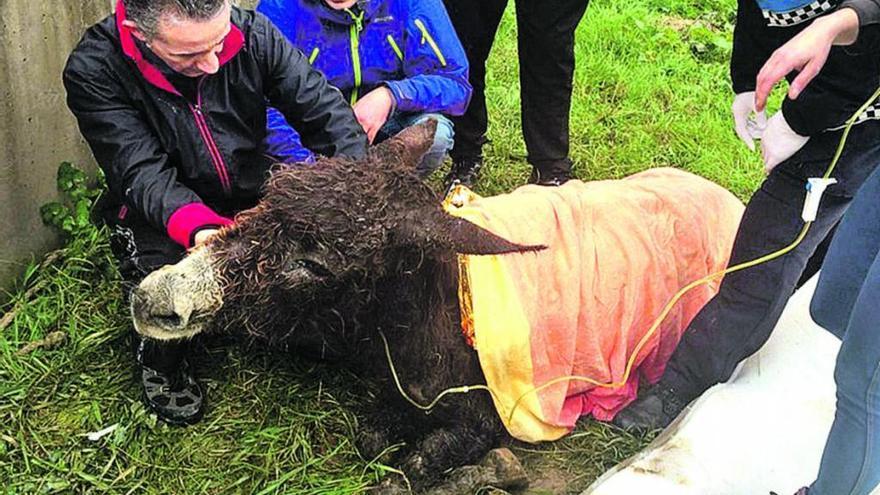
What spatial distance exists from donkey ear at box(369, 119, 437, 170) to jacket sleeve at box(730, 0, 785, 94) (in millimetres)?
1301

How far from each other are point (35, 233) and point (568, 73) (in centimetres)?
306

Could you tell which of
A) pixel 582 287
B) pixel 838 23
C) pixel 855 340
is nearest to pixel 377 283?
pixel 582 287

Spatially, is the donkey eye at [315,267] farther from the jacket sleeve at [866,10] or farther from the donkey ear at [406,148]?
the jacket sleeve at [866,10]

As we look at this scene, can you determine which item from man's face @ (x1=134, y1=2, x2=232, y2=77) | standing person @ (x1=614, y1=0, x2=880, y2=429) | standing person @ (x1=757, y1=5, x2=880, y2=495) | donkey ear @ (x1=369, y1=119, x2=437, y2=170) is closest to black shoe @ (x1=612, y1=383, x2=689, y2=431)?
standing person @ (x1=614, y1=0, x2=880, y2=429)

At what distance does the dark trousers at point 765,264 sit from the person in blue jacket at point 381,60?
160cm

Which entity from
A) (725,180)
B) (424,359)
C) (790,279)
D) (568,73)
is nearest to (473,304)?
(424,359)

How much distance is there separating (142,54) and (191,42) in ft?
1.00

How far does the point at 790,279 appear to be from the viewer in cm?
345

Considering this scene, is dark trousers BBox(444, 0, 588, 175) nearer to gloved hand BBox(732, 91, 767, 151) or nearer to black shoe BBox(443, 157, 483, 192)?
black shoe BBox(443, 157, 483, 192)

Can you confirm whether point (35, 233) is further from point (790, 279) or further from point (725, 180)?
point (725, 180)

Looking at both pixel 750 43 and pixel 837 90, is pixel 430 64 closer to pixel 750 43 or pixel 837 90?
pixel 750 43

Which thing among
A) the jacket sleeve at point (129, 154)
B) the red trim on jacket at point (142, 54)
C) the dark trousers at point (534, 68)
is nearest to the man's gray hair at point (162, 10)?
the red trim on jacket at point (142, 54)

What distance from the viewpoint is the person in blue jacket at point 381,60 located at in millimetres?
4410

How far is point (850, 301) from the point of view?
2.74 metres
